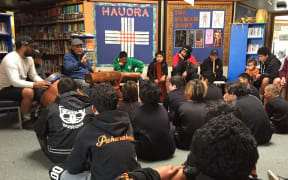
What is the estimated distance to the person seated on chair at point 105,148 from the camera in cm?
136

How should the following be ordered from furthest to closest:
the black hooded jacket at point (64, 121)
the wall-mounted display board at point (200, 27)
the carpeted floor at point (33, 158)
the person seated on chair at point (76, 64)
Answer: the wall-mounted display board at point (200, 27), the person seated on chair at point (76, 64), the carpeted floor at point (33, 158), the black hooded jacket at point (64, 121)

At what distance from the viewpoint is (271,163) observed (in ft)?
7.49

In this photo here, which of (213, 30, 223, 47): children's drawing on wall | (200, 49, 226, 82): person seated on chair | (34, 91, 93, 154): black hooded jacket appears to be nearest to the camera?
(34, 91, 93, 154): black hooded jacket

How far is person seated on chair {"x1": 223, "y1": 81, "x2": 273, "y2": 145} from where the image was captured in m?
2.56

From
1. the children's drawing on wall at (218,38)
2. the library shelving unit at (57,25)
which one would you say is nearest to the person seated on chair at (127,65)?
the library shelving unit at (57,25)

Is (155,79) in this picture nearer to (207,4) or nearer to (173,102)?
(173,102)

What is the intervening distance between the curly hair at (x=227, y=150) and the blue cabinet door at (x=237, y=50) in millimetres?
4939

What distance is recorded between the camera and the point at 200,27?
5.49m

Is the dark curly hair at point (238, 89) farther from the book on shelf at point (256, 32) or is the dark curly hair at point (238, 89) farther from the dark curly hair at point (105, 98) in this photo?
the book on shelf at point (256, 32)

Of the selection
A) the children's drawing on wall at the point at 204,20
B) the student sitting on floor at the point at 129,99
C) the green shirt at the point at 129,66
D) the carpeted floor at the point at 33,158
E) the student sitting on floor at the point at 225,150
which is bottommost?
the carpeted floor at the point at 33,158

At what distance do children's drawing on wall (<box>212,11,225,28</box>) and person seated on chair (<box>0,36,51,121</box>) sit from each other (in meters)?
4.05

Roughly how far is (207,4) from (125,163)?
196 inches

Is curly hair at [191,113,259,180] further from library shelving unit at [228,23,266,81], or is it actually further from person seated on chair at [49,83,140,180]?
library shelving unit at [228,23,266,81]

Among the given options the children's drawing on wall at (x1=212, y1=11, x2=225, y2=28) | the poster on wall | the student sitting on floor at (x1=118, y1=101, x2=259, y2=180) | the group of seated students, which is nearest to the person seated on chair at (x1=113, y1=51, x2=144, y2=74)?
the poster on wall
